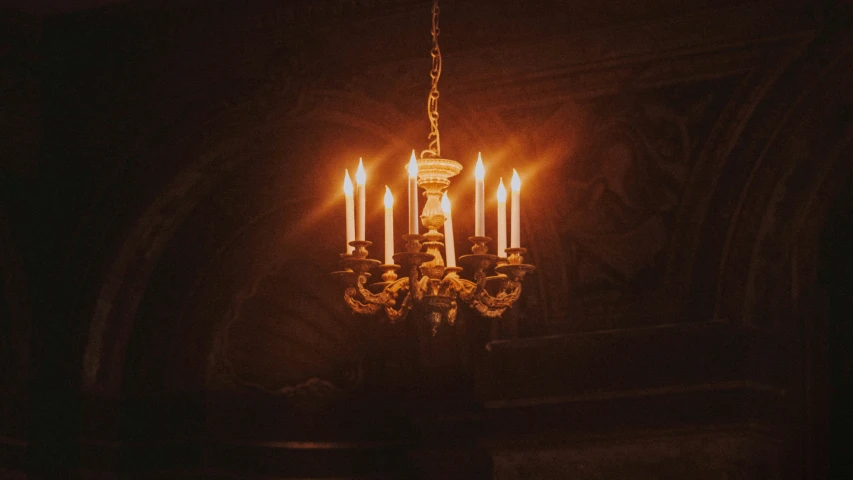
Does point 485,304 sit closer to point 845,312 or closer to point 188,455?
point 845,312

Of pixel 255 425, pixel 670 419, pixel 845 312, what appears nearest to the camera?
pixel 670 419

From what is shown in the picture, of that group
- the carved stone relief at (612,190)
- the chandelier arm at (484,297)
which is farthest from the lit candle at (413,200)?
the carved stone relief at (612,190)

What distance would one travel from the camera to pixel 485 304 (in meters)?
5.95

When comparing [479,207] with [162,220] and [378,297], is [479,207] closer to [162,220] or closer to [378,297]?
[378,297]

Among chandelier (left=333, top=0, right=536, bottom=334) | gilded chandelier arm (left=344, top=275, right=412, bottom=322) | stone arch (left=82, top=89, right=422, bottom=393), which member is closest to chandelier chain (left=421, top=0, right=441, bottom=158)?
chandelier (left=333, top=0, right=536, bottom=334)

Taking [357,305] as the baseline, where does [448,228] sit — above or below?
above

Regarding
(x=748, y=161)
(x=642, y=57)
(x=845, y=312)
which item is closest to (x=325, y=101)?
(x=642, y=57)

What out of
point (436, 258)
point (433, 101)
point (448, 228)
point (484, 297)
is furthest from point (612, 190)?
point (436, 258)

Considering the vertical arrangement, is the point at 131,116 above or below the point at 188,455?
above

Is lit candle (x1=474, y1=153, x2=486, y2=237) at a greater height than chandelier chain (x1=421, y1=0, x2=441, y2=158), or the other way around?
chandelier chain (x1=421, y1=0, x2=441, y2=158)

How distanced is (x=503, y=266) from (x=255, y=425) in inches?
148

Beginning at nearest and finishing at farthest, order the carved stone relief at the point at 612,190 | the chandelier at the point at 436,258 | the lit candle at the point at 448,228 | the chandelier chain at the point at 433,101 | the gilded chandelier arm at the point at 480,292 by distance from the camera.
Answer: the chandelier at the point at 436,258 < the gilded chandelier arm at the point at 480,292 < the lit candle at the point at 448,228 < the chandelier chain at the point at 433,101 < the carved stone relief at the point at 612,190

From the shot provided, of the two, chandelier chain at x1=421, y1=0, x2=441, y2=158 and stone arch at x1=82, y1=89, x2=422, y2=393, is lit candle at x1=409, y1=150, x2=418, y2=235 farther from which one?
stone arch at x1=82, y1=89, x2=422, y2=393

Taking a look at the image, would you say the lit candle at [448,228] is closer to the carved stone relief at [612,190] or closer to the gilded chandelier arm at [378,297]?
the gilded chandelier arm at [378,297]
